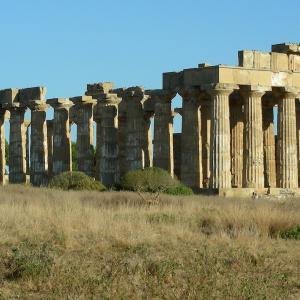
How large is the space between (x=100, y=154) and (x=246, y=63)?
497 inches

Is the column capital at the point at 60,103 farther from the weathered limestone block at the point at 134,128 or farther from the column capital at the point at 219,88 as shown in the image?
the column capital at the point at 219,88

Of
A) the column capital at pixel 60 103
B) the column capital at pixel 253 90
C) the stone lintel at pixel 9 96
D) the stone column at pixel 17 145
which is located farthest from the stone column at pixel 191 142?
the stone lintel at pixel 9 96

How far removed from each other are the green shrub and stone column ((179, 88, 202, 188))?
25560 millimetres

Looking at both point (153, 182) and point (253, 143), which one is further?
point (253, 143)

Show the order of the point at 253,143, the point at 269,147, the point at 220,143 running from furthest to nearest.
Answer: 1. the point at 269,147
2. the point at 253,143
3. the point at 220,143

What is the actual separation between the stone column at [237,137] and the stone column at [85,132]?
903 cm

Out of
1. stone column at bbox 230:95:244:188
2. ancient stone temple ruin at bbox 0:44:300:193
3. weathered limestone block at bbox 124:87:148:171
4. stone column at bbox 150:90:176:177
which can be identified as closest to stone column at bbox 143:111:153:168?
ancient stone temple ruin at bbox 0:44:300:193

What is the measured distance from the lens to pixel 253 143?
47250 millimetres

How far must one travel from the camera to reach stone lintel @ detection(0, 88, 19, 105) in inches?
2322

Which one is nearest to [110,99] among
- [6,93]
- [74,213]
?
[6,93]

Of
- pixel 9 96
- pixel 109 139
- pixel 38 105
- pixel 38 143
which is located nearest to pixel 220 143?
pixel 109 139

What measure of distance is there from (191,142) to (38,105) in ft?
40.8

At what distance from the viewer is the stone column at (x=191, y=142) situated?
4803 cm

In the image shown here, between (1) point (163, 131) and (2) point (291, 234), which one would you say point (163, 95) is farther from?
(2) point (291, 234)
